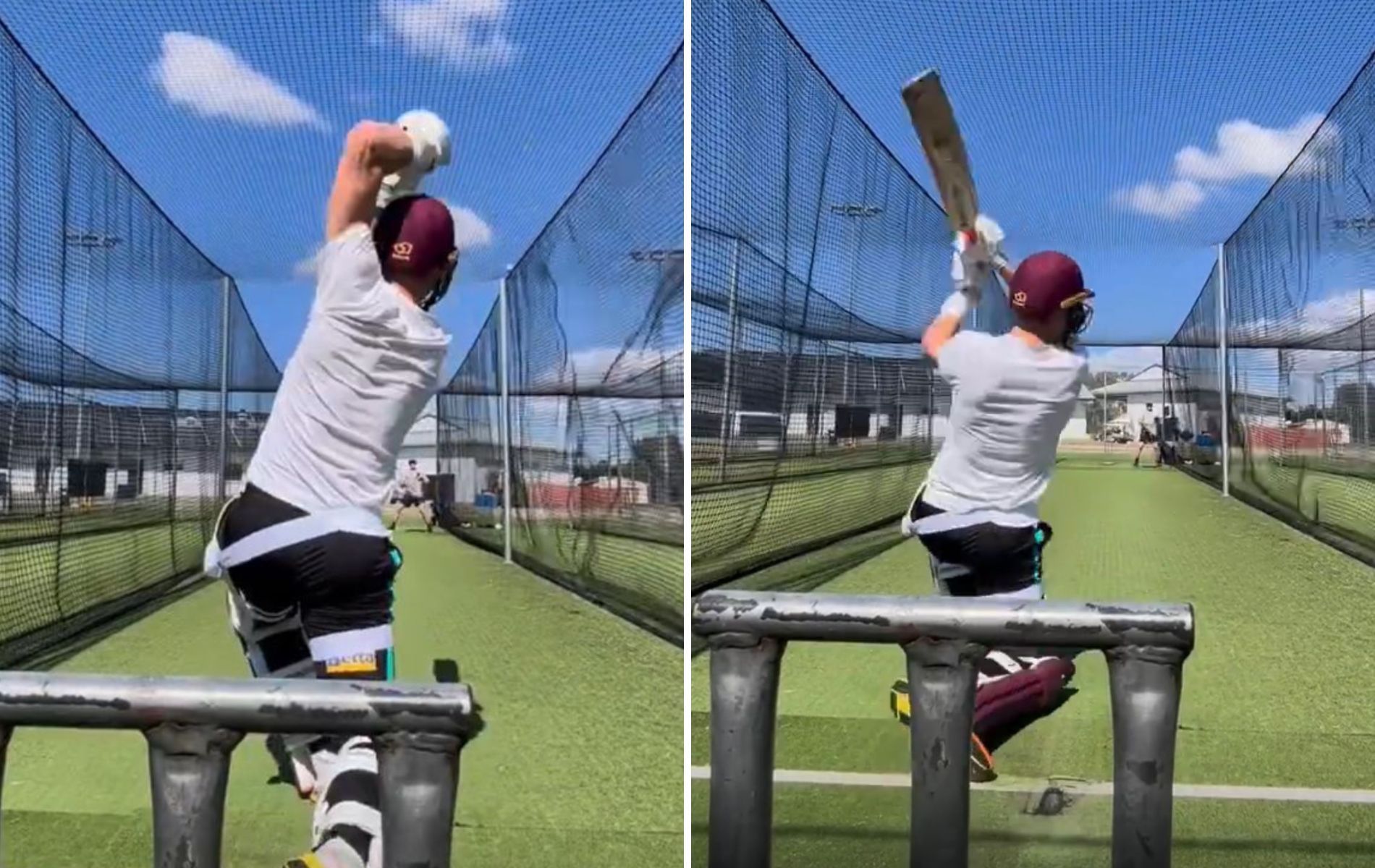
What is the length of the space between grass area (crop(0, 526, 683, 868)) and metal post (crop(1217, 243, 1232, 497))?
2500mm

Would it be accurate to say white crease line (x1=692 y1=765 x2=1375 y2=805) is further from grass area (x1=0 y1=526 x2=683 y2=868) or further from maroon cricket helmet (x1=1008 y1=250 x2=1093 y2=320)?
Answer: maroon cricket helmet (x1=1008 y1=250 x2=1093 y2=320)

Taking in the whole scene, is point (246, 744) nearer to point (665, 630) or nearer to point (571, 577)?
point (665, 630)

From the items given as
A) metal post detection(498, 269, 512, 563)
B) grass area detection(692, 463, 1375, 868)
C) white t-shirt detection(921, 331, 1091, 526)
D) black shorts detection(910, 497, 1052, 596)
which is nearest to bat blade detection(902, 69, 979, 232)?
white t-shirt detection(921, 331, 1091, 526)

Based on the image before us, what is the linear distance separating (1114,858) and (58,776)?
9.05 feet

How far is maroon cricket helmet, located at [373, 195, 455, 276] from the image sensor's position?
2.62 meters

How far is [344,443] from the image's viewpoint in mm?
2609

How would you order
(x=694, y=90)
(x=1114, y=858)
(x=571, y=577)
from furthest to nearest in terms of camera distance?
(x=571, y=577), (x=694, y=90), (x=1114, y=858)

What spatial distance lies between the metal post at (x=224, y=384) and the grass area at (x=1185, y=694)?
1543 millimetres

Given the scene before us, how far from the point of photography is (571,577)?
6078mm

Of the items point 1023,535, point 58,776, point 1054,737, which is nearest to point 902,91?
point 1023,535

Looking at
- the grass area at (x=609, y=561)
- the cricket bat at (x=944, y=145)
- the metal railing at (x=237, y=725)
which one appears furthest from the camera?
the grass area at (x=609, y=561)

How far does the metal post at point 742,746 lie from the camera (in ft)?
5.64

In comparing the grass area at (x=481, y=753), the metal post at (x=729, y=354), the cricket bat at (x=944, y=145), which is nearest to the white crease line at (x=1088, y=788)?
the grass area at (x=481, y=753)

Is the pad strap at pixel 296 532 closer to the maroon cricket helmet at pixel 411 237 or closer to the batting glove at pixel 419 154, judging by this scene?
the maroon cricket helmet at pixel 411 237
